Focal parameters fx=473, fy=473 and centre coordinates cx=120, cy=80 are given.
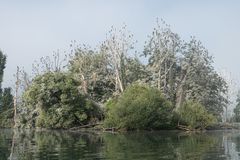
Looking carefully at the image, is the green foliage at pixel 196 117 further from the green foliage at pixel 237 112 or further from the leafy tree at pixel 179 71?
the green foliage at pixel 237 112

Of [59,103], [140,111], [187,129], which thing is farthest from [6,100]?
[187,129]

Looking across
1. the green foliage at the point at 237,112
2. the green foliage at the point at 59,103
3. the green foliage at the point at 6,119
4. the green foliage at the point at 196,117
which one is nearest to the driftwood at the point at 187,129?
the green foliage at the point at 196,117

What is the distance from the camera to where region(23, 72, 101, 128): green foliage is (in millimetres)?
60172

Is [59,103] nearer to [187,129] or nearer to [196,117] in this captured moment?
[187,129]

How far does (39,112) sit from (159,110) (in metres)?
18.6

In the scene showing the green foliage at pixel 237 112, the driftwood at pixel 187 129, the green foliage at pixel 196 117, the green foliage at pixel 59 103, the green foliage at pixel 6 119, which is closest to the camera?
the green foliage at pixel 196 117

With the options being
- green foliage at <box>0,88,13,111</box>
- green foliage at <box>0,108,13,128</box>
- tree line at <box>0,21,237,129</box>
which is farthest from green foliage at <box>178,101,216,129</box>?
green foliage at <box>0,88,13,111</box>

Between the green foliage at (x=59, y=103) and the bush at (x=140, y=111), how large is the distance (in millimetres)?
6839

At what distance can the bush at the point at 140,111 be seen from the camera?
52.3m

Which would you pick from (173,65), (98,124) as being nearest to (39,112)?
(98,124)

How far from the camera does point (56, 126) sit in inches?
2391

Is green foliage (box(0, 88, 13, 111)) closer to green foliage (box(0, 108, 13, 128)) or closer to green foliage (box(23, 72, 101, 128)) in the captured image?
green foliage (box(0, 108, 13, 128))

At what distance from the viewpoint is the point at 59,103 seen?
201ft

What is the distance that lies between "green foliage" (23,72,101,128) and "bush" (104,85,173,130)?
6.84m
